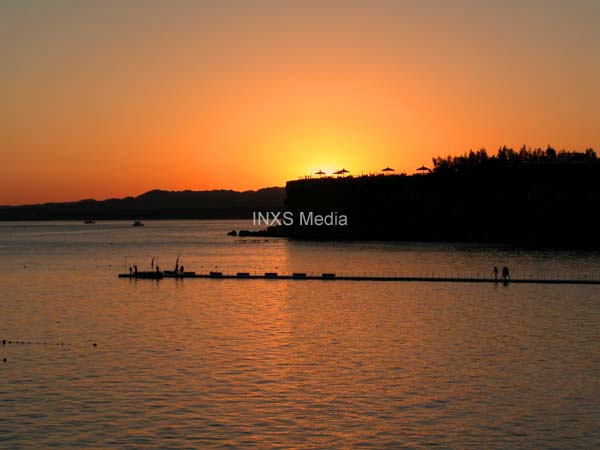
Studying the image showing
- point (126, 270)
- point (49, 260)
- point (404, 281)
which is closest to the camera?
point (404, 281)

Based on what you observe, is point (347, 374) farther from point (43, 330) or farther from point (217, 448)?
point (43, 330)

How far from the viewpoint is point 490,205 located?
17850cm

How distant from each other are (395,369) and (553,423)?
32.2 feet

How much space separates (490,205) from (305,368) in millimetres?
149477

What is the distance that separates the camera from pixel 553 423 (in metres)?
26.6

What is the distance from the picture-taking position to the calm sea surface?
2581cm

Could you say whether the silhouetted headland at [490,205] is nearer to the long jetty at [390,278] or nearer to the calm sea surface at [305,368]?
the long jetty at [390,278]

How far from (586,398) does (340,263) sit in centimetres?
8146

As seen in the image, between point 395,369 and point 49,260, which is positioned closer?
point 395,369

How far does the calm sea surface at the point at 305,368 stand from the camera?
25812 mm

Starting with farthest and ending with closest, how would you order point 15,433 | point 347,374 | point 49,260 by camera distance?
point 49,260, point 347,374, point 15,433

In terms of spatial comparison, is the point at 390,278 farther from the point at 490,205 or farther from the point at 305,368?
the point at 490,205

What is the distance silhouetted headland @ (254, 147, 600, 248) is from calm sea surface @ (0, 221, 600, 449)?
9743cm

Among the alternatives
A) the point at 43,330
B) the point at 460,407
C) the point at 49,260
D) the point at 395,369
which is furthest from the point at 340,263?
the point at 460,407
